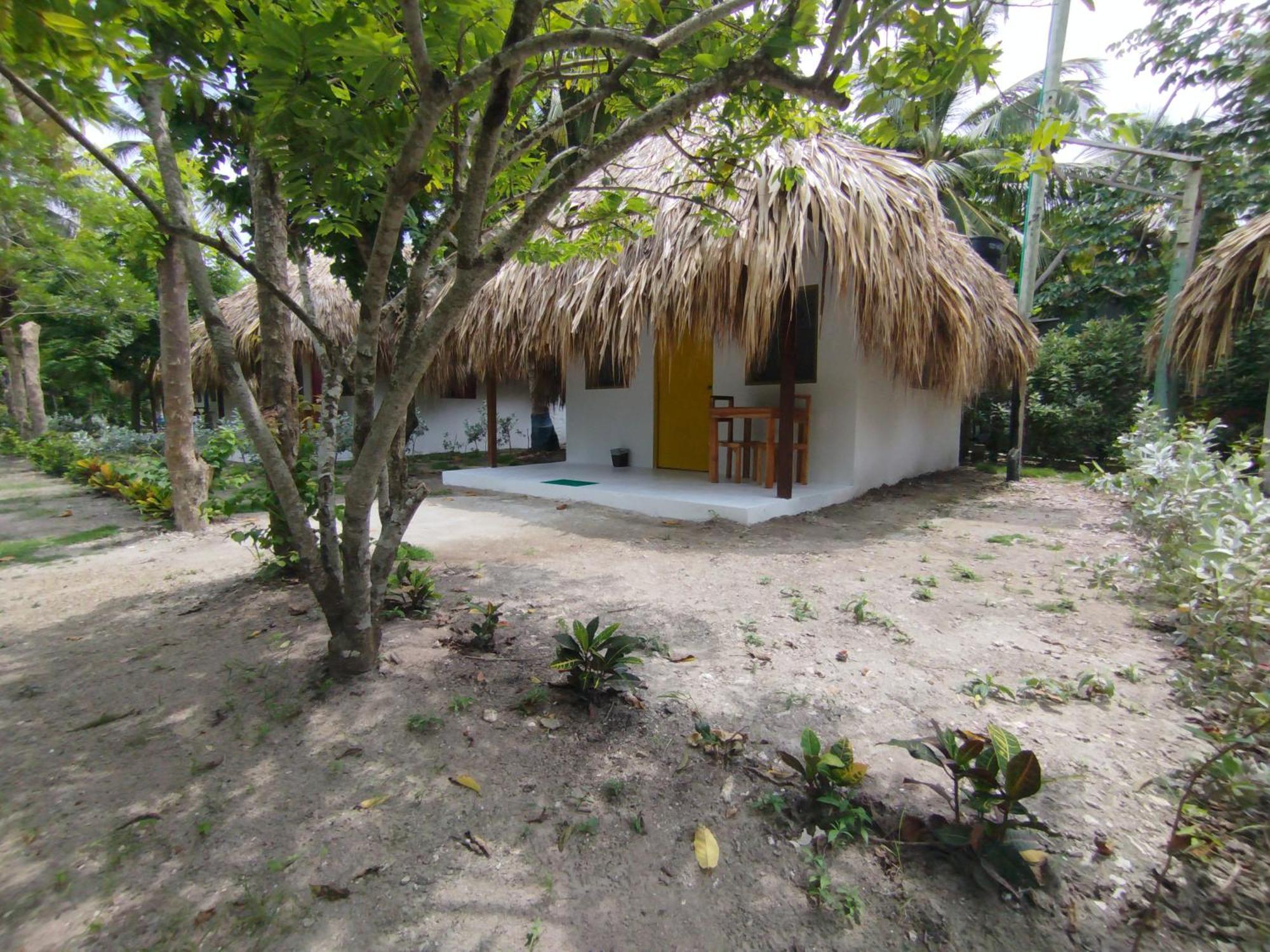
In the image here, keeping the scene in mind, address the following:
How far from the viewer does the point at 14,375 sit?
42.7 feet

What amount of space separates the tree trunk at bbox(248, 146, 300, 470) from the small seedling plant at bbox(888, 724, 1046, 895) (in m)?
2.35

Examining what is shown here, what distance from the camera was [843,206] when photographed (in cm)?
455

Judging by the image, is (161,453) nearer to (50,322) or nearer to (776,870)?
A: (50,322)

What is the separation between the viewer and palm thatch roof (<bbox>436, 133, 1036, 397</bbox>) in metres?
4.48

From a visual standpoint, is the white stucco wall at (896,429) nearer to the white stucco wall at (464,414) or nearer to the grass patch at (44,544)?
the grass patch at (44,544)

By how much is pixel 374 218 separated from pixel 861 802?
7.84 ft

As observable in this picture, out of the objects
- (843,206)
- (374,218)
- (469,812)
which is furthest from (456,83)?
(843,206)

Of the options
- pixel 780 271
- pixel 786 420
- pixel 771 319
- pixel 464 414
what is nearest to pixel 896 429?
pixel 786 420

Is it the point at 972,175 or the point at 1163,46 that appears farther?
the point at 972,175

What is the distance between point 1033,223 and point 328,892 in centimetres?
908

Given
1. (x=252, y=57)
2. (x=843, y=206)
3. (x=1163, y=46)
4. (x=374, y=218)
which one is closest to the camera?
(x=252, y=57)

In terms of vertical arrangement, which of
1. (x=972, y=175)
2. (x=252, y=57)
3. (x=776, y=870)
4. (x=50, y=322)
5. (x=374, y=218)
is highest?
(x=972, y=175)

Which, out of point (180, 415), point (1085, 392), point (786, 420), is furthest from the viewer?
point (1085, 392)

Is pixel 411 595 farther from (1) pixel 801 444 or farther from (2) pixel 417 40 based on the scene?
(1) pixel 801 444
